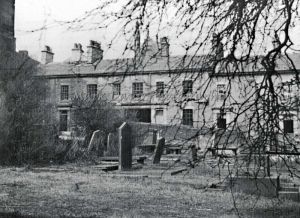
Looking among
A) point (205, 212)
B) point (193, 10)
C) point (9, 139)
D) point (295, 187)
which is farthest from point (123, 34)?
point (9, 139)

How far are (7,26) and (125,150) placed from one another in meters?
6.15

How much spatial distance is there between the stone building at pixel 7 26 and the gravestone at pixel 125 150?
5.43 m

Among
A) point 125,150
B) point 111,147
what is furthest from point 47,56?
point 125,150

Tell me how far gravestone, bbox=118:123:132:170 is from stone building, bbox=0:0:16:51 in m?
5.43

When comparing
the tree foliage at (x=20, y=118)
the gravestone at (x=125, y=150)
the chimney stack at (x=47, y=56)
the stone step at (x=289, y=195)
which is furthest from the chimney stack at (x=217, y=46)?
the chimney stack at (x=47, y=56)

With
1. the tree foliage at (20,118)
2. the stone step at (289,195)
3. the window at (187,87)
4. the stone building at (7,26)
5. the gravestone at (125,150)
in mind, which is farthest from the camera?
the tree foliage at (20,118)

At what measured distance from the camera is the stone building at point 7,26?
14055 millimetres

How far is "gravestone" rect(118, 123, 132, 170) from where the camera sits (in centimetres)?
1342

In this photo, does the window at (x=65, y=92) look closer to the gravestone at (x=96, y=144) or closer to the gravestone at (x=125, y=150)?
the gravestone at (x=96, y=144)

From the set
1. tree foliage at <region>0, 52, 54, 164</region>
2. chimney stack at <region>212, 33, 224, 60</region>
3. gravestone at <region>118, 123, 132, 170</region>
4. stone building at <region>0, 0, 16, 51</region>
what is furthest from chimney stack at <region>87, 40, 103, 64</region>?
tree foliage at <region>0, 52, 54, 164</region>

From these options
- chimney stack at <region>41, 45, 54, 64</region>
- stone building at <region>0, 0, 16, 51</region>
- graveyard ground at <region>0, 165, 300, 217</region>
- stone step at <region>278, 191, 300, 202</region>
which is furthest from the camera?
chimney stack at <region>41, 45, 54, 64</region>

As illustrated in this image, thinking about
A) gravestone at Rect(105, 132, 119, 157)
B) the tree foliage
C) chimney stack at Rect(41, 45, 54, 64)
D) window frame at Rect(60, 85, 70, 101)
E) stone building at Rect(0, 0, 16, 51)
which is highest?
chimney stack at Rect(41, 45, 54, 64)

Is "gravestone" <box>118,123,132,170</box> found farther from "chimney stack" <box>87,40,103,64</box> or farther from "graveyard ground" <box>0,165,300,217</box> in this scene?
"chimney stack" <box>87,40,103,64</box>

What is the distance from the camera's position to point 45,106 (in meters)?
16.8
